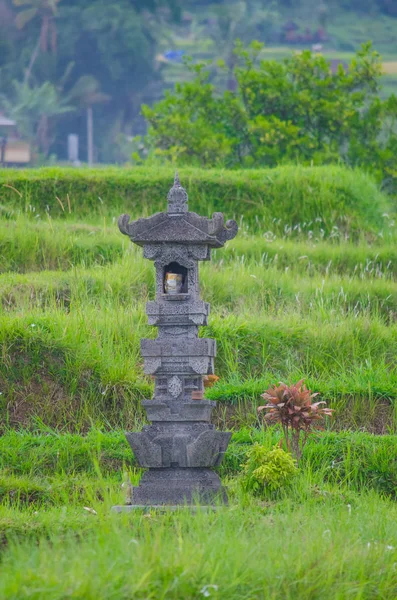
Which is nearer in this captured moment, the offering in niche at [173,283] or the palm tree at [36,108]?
the offering in niche at [173,283]

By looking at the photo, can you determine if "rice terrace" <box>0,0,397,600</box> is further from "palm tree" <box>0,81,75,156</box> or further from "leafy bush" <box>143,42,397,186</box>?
"palm tree" <box>0,81,75,156</box>

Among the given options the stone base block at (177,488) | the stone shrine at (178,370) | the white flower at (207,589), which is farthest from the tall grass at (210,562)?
the stone shrine at (178,370)

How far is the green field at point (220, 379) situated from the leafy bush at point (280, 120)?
3765mm

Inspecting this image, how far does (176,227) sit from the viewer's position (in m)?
8.80

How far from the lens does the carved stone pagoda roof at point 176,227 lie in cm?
877

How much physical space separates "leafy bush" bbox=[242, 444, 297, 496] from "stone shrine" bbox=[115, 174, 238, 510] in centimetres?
27

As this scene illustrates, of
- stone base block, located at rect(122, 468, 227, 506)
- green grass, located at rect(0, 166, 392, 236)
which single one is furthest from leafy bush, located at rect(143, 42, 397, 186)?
stone base block, located at rect(122, 468, 227, 506)

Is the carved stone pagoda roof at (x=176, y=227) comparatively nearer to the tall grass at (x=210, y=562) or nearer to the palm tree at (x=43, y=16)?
the tall grass at (x=210, y=562)

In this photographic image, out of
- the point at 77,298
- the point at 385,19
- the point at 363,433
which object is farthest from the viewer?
the point at 385,19

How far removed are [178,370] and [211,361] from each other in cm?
31

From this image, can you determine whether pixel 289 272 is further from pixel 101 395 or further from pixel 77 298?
pixel 101 395

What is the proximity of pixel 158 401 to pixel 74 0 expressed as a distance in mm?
36796

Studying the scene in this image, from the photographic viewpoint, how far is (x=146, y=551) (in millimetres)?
6082

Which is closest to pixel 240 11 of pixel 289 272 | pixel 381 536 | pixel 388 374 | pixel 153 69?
pixel 153 69
